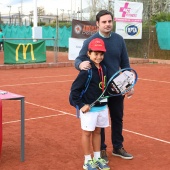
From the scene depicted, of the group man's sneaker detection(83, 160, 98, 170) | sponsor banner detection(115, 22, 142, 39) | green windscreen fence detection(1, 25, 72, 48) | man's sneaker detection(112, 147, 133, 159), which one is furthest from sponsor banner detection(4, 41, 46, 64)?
man's sneaker detection(83, 160, 98, 170)

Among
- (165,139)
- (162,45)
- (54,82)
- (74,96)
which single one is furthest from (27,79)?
(162,45)

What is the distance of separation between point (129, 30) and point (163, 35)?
2576 mm

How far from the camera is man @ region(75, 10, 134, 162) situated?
16.0 feet

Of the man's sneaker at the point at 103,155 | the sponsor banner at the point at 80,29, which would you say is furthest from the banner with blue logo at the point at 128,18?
the man's sneaker at the point at 103,155

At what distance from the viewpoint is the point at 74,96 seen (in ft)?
15.1

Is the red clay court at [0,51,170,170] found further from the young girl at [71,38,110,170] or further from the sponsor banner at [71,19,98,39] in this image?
the sponsor banner at [71,19,98,39]

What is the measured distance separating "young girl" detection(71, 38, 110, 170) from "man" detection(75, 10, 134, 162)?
0.14 meters

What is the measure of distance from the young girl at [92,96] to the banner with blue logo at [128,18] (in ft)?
55.6

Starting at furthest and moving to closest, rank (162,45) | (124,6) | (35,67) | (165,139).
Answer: (162,45)
(124,6)
(35,67)
(165,139)

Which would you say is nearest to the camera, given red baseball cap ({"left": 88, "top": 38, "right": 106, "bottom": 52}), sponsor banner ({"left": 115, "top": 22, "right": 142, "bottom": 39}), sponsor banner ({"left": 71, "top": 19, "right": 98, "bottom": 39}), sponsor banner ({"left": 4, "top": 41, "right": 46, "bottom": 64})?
red baseball cap ({"left": 88, "top": 38, "right": 106, "bottom": 52})

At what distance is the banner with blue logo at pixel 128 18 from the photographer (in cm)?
2141

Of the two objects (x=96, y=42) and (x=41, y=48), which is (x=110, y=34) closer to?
(x=96, y=42)

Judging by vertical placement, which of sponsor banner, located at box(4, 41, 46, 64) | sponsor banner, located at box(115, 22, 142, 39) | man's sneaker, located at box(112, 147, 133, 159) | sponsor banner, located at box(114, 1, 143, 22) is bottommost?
man's sneaker, located at box(112, 147, 133, 159)

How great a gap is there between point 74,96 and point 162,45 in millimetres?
19789
